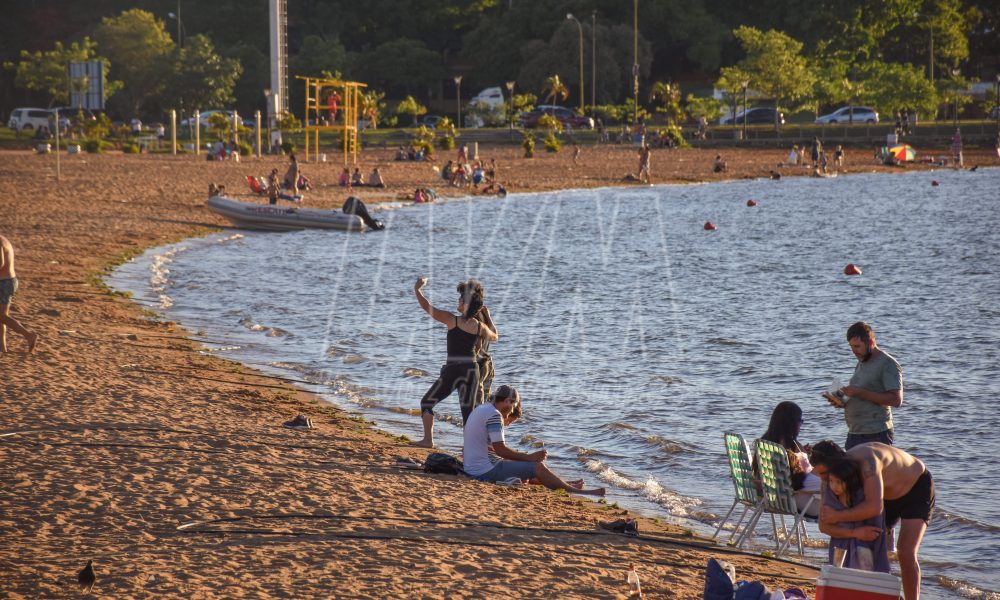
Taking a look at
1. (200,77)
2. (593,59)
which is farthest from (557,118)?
(200,77)

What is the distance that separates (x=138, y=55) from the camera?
2707 inches

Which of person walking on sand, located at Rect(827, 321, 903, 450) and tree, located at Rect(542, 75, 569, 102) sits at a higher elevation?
tree, located at Rect(542, 75, 569, 102)

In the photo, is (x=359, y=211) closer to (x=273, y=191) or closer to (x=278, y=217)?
→ (x=278, y=217)

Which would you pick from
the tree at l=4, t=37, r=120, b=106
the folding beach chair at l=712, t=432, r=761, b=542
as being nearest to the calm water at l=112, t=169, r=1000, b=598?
the folding beach chair at l=712, t=432, r=761, b=542

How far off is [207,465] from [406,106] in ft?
194

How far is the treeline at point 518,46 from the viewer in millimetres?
69500

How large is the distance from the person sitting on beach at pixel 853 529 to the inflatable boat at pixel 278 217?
27.7 metres

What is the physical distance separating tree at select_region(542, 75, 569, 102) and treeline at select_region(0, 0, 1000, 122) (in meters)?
0.90

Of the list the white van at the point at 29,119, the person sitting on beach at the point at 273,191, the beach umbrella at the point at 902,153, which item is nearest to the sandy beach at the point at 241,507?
the person sitting on beach at the point at 273,191

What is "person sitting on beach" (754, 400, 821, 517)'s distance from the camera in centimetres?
859

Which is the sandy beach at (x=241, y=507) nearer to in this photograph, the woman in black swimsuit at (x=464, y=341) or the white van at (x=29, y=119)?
the woman in black swimsuit at (x=464, y=341)

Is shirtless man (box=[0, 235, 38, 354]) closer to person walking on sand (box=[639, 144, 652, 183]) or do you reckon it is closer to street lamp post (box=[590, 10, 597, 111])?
person walking on sand (box=[639, 144, 652, 183])

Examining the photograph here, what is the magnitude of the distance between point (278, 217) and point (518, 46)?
47.7m

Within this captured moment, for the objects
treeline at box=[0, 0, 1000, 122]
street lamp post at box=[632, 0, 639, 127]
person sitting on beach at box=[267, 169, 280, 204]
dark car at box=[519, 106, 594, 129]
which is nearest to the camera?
person sitting on beach at box=[267, 169, 280, 204]
